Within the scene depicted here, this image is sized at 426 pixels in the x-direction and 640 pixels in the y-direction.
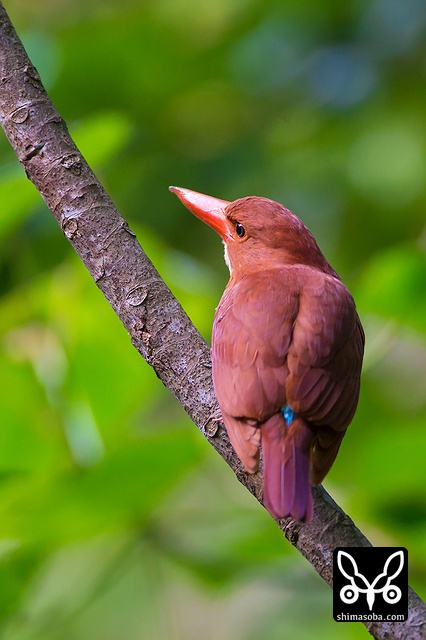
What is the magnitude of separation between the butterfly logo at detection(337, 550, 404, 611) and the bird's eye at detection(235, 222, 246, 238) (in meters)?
0.84

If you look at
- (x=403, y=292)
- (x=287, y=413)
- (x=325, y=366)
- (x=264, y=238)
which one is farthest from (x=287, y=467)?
(x=403, y=292)

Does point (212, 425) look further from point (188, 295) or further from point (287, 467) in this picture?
point (188, 295)

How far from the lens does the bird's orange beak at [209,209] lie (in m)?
2.27

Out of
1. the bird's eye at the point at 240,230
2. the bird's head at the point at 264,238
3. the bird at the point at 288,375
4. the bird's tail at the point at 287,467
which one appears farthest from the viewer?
the bird's eye at the point at 240,230

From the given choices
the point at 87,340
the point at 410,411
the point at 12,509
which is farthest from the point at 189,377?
the point at 410,411

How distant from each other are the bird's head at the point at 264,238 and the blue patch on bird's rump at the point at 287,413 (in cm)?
49

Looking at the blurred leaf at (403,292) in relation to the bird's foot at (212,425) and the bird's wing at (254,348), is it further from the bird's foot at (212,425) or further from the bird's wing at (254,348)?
the bird's foot at (212,425)

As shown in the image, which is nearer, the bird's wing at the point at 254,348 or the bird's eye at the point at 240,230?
the bird's wing at the point at 254,348

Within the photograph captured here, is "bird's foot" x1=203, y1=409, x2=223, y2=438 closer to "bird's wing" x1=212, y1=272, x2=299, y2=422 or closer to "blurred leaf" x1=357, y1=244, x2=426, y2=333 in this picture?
"bird's wing" x1=212, y1=272, x2=299, y2=422

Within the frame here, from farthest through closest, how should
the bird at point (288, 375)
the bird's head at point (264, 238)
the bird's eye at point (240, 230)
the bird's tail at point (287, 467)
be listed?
the bird's eye at point (240, 230), the bird's head at point (264, 238), the bird at point (288, 375), the bird's tail at point (287, 467)

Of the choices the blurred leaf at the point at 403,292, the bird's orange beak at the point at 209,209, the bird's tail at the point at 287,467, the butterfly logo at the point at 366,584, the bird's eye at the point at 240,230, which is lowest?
the butterfly logo at the point at 366,584

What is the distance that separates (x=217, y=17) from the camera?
12.7 ft

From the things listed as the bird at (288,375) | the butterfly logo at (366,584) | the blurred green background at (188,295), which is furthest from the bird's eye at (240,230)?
the butterfly logo at (366,584)

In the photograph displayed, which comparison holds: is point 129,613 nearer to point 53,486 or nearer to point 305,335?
point 53,486
